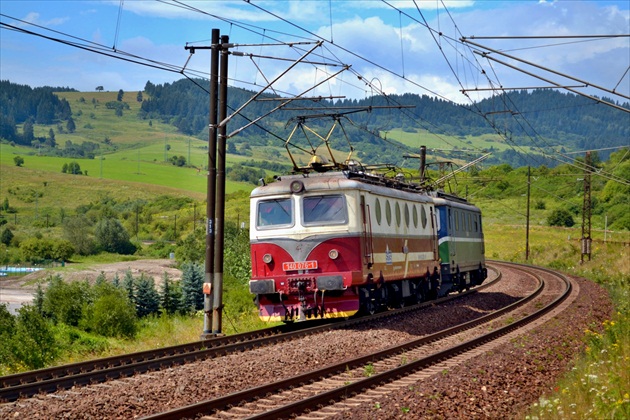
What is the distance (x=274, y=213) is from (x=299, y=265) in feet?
5.57

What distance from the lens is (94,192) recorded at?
18738cm

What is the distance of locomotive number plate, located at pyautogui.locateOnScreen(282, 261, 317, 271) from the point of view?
820 inches

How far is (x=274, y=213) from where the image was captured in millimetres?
21828

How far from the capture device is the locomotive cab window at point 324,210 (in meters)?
21.0

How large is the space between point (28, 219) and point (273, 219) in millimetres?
146659

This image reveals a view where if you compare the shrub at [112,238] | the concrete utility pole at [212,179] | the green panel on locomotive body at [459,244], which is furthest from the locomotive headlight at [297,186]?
the shrub at [112,238]

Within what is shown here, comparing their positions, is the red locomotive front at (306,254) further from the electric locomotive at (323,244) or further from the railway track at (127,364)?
the railway track at (127,364)

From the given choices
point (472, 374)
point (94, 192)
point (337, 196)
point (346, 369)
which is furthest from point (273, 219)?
point (94, 192)

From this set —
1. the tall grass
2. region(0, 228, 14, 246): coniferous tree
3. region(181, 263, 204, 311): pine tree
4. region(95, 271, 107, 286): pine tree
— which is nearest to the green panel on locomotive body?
the tall grass

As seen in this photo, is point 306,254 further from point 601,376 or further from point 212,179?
point 601,376

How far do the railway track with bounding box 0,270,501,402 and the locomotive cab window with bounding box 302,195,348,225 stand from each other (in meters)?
2.58

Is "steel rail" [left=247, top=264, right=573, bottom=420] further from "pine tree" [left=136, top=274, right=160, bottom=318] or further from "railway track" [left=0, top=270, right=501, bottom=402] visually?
"pine tree" [left=136, top=274, right=160, bottom=318]

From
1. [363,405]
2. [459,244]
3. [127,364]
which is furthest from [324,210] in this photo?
[459,244]

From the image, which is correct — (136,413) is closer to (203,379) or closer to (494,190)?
(203,379)
